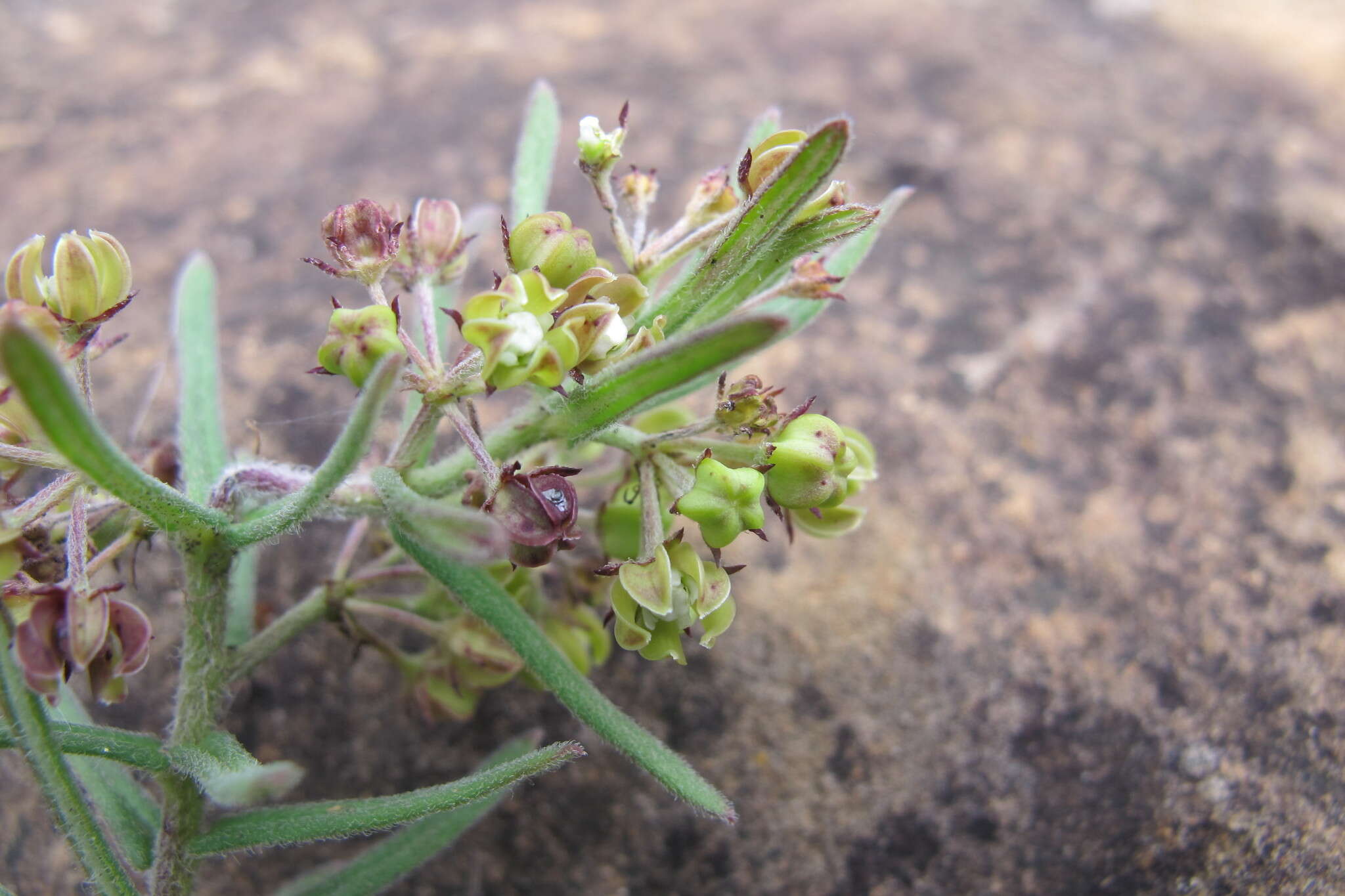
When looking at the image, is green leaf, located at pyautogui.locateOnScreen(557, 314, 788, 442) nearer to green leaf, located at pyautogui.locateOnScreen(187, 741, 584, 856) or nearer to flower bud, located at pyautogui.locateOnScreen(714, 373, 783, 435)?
flower bud, located at pyautogui.locateOnScreen(714, 373, 783, 435)

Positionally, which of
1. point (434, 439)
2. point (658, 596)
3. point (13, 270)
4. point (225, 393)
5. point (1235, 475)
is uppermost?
point (13, 270)

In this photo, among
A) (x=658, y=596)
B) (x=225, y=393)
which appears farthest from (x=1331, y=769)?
(x=225, y=393)

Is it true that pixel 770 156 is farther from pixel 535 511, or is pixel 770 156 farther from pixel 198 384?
pixel 198 384

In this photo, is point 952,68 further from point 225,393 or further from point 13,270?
point 13,270

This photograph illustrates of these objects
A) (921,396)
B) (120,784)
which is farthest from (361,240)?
(921,396)

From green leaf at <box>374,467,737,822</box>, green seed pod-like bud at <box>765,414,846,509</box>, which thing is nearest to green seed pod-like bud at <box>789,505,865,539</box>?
green seed pod-like bud at <box>765,414,846,509</box>

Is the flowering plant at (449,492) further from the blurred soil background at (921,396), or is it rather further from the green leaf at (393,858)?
the blurred soil background at (921,396)

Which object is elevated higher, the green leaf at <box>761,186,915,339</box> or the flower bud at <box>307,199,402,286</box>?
the flower bud at <box>307,199,402,286</box>
